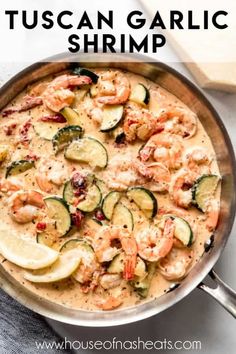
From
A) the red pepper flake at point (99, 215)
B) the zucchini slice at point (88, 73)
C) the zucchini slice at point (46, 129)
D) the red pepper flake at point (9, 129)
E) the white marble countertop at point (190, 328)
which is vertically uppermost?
the zucchini slice at point (88, 73)

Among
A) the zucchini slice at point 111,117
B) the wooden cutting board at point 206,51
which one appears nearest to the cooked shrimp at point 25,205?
the zucchini slice at point 111,117

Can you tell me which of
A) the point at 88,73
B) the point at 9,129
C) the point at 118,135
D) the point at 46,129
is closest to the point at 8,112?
the point at 9,129

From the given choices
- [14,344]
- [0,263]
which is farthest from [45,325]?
[0,263]

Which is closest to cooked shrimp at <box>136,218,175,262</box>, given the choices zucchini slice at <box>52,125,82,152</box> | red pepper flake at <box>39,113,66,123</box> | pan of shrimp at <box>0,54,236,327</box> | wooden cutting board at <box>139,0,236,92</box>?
pan of shrimp at <box>0,54,236,327</box>

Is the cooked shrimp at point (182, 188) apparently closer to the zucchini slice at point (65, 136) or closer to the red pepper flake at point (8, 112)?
the zucchini slice at point (65, 136)

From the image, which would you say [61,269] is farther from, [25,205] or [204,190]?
[204,190]

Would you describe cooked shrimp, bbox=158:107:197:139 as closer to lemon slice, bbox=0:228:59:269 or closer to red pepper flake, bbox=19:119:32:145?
red pepper flake, bbox=19:119:32:145

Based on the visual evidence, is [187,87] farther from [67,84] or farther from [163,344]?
[163,344]
